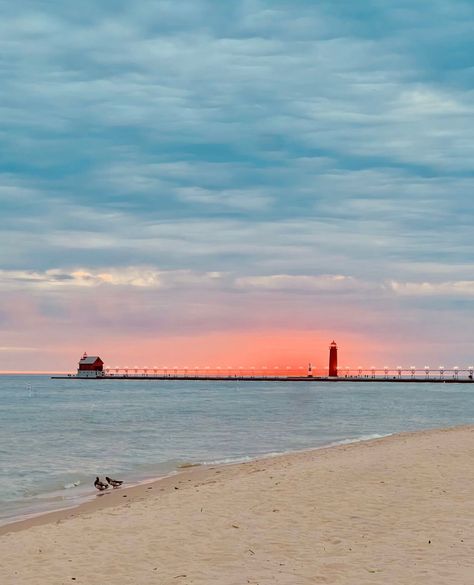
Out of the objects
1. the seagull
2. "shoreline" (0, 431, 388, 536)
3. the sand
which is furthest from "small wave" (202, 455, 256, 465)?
the sand

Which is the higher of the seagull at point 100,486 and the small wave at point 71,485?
the seagull at point 100,486

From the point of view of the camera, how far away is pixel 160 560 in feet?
44.5

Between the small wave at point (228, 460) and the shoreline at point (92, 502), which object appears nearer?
the shoreline at point (92, 502)

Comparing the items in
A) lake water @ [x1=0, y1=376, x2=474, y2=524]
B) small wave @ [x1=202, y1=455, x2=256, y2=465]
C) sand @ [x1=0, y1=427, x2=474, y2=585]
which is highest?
sand @ [x1=0, y1=427, x2=474, y2=585]

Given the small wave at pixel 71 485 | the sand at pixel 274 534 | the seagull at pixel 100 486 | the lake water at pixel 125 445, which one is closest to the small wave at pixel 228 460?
the lake water at pixel 125 445

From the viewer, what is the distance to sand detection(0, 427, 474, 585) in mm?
12414

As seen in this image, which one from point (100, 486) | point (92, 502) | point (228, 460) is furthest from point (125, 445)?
point (92, 502)

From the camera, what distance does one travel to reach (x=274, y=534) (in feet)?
50.1

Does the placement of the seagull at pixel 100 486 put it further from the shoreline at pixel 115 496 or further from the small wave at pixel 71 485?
the small wave at pixel 71 485

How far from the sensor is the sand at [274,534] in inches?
489

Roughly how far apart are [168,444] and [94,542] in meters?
32.2

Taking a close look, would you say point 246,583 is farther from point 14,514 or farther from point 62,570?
point 14,514

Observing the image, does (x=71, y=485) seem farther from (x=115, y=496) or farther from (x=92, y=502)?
(x=92, y=502)

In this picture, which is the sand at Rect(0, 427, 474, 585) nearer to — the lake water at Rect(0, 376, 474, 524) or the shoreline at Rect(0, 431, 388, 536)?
the shoreline at Rect(0, 431, 388, 536)
